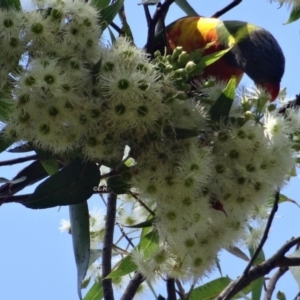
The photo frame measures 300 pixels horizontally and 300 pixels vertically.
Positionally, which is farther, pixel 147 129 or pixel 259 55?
pixel 259 55

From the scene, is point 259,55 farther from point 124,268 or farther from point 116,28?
point 124,268

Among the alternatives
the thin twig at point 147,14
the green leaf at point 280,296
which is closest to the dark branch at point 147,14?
the thin twig at point 147,14

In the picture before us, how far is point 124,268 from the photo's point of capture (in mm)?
1727

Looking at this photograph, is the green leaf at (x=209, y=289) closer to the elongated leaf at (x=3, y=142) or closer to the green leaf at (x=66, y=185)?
the green leaf at (x=66, y=185)

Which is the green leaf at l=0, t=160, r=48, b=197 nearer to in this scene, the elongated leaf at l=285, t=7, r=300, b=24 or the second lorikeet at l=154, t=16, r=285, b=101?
the elongated leaf at l=285, t=7, r=300, b=24

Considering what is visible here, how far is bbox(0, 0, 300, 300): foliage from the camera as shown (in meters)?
1.18

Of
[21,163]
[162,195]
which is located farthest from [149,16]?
A: [162,195]

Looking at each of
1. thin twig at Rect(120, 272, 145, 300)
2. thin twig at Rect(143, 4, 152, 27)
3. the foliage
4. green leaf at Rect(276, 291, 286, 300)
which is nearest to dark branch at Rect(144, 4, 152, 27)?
thin twig at Rect(143, 4, 152, 27)

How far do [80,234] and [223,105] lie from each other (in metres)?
0.56

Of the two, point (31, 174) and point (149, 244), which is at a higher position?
point (31, 174)

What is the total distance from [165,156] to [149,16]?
590 millimetres

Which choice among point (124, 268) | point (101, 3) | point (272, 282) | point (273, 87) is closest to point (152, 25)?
point (101, 3)

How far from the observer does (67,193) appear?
143 centimetres

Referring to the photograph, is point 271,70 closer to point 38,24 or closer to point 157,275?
point 157,275
